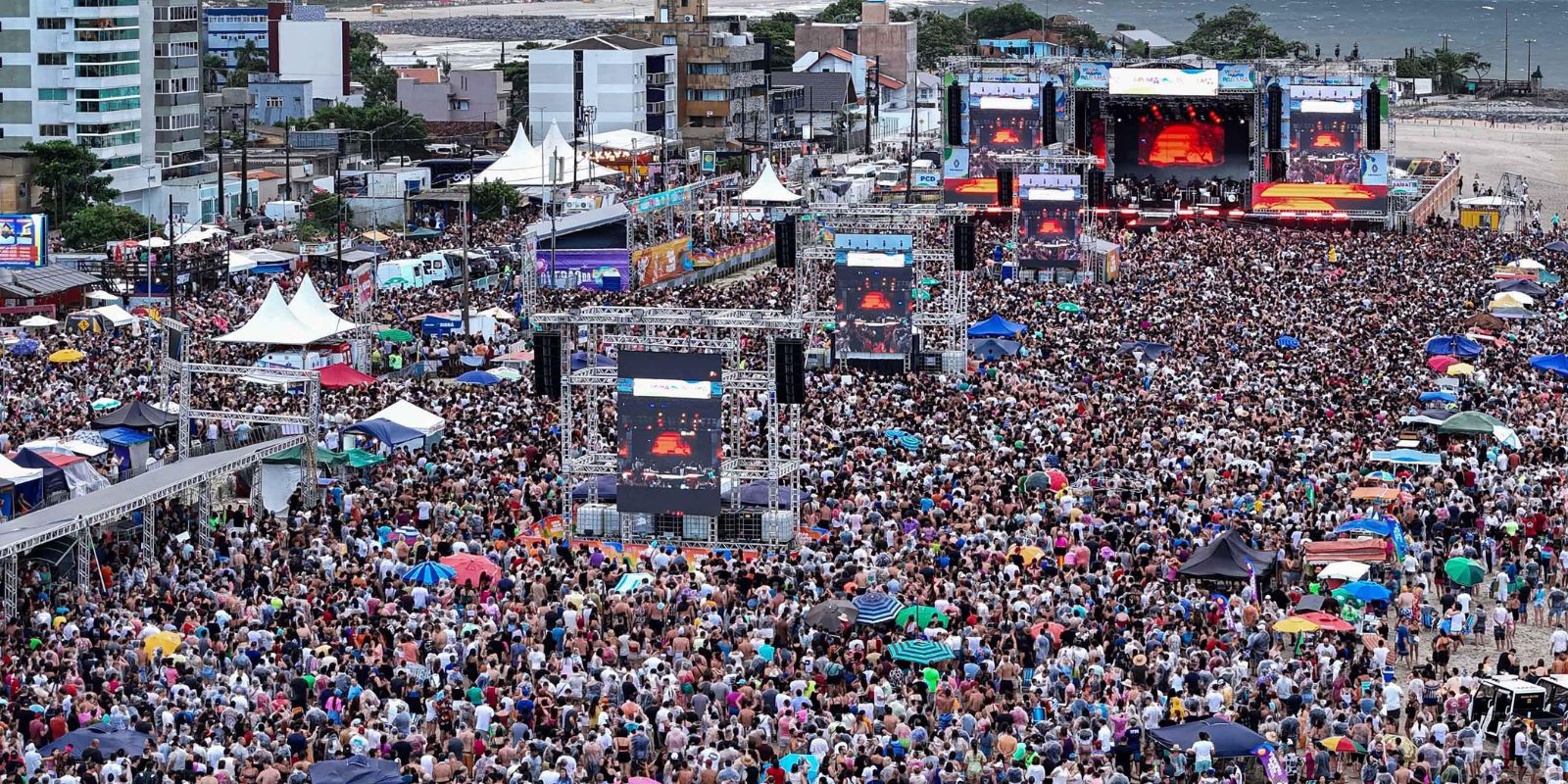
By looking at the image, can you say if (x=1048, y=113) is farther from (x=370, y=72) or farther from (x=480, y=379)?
(x=370, y=72)

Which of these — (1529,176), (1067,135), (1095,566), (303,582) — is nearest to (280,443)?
(303,582)

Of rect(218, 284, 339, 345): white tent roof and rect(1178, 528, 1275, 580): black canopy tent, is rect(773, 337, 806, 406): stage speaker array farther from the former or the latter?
rect(218, 284, 339, 345): white tent roof

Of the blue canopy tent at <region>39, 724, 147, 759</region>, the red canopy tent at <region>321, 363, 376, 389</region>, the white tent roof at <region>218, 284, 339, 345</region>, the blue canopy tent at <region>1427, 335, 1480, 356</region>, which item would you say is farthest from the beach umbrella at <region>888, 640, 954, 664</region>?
the blue canopy tent at <region>1427, 335, 1480, 356</region>

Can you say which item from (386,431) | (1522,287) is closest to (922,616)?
(386,431)

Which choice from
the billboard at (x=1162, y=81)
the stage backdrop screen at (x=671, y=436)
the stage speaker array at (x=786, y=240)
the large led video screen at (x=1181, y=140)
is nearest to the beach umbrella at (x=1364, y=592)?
the stage backdrop screen at (x=671, y=436)

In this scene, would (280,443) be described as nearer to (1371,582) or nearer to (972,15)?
(1371,582)
